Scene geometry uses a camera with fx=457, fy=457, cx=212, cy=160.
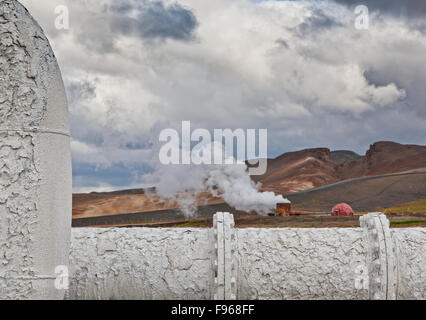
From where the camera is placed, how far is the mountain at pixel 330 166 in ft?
269

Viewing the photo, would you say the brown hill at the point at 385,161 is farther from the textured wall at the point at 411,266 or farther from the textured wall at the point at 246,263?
the textured wall at the point at 246,263

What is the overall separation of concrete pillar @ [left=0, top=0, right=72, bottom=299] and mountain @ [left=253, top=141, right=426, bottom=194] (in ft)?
243

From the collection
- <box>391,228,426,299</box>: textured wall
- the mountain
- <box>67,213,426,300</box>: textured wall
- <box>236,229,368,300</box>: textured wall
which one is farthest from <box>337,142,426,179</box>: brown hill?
<box>236,229,368,300</box>: textured wall

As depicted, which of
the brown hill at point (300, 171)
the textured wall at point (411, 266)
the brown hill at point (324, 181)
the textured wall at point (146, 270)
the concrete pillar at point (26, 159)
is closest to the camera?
the concrete pillar at point (26, 159)

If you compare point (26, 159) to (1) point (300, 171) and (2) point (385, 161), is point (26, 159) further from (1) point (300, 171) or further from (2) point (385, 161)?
(2) point (385, 161)

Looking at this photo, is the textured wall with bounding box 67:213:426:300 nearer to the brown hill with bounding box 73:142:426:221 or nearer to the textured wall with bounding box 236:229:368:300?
the textured wall with bounding box 236:229:368:300

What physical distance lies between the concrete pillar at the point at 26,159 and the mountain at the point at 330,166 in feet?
243

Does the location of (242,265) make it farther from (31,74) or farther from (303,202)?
(303,202)

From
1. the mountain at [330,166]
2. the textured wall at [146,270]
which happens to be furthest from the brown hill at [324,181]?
the textured wall at [146,270]

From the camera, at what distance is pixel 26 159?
468 cm

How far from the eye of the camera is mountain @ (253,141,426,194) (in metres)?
82.1

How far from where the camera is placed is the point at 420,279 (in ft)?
20.4

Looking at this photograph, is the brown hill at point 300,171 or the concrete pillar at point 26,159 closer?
the concrete pillar at point 26,159

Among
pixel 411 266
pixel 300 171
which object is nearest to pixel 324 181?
pixel 300 171
